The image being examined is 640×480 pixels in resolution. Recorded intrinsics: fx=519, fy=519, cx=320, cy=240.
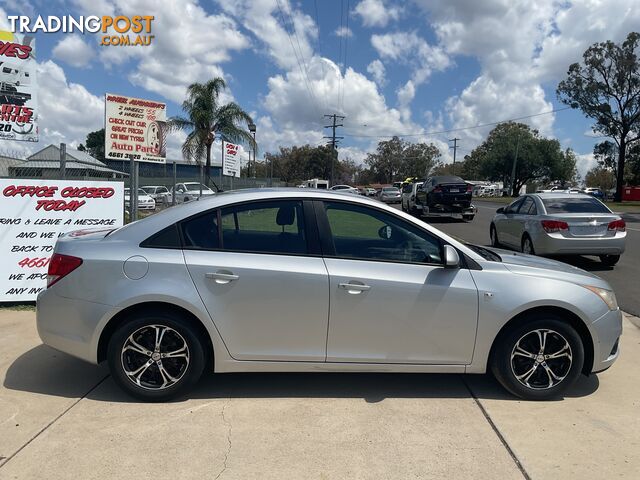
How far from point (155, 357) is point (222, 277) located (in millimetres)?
782

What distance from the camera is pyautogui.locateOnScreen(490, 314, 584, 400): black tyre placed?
12.8ft

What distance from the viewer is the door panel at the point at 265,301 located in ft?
12.3

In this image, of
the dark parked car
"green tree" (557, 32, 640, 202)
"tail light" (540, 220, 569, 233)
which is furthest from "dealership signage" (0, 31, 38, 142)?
"green tree" (557, 32, 640, 202)

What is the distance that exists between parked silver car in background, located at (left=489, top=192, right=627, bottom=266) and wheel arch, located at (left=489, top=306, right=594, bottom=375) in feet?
18.7

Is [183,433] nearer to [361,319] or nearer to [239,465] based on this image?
[239,465]

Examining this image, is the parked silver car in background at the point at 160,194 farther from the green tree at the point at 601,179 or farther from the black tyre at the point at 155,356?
the green tree at the point at 601,179

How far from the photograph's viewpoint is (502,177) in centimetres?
7519

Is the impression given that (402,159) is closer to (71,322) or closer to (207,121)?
(207,121)

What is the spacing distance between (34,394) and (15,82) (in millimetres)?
5001

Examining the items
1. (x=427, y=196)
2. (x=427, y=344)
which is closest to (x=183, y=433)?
(x=427, y=344)

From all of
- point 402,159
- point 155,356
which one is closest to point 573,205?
point 155,356

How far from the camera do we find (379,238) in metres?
4.09

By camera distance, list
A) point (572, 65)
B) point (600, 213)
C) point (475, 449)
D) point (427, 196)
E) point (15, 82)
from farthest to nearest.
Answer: point (572, 65)
point (427, 196)
point (600, 213)
point (15, 82)
point (475, 449)

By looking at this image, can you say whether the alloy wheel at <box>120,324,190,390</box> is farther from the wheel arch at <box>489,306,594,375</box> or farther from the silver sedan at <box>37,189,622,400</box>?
the wheel arch at <box>489,306,594,375</box>
